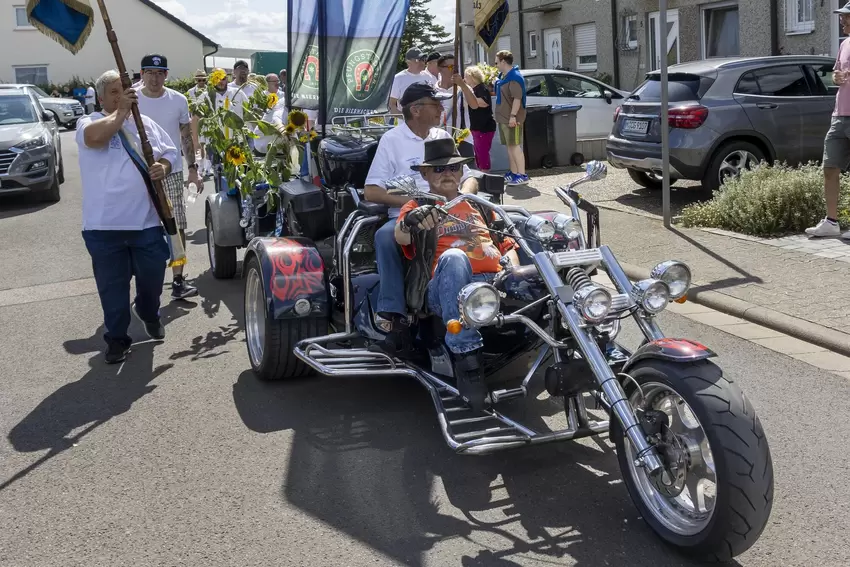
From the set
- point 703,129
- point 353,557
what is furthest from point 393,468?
point 703,129

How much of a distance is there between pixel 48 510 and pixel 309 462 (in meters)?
1.16

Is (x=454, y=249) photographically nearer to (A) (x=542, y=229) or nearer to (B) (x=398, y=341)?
(A) (x=542, y=229)

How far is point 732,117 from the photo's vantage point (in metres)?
10.7

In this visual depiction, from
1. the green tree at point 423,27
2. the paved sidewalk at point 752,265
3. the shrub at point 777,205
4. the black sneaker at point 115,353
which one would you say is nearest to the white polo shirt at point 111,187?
the black sneaker at point 115,353

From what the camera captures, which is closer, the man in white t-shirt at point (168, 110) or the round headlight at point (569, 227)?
the round headlight at point (569, 227)

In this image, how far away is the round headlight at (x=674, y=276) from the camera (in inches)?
157

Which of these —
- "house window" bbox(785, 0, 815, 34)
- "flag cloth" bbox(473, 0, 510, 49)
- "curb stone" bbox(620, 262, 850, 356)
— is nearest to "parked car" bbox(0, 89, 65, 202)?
"flag cloth" bbox(473, 0, 510, 49)

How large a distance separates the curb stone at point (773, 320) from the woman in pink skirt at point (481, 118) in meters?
6.59

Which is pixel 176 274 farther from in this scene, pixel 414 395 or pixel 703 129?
pixel 703 129

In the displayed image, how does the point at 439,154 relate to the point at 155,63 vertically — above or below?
below

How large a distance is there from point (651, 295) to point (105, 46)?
57.8m

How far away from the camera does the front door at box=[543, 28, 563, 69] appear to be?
2811 cm

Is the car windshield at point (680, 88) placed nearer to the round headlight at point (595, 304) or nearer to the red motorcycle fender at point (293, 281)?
the red motorcycle fender at point (293, 281)

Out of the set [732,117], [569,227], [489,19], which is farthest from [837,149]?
[569,227]
